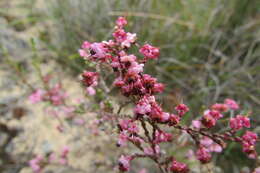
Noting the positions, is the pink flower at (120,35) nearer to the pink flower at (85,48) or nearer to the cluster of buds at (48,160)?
the pink flower at (85,48)

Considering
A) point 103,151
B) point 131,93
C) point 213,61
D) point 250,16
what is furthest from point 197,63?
point 131,93

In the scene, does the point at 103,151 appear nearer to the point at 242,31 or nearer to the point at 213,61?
the point at 213,61

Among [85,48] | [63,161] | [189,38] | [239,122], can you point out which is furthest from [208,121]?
[189,38]

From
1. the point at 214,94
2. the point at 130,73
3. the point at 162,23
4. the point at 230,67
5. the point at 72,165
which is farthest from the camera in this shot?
the point at 162,23

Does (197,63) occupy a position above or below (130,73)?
above

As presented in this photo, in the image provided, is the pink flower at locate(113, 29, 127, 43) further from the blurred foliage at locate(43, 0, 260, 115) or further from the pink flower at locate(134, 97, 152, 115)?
the blurred foliage at locate(43, 0, 260, 115)

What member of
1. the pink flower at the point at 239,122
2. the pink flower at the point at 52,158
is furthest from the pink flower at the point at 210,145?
the pink flower at the point at 52,158
